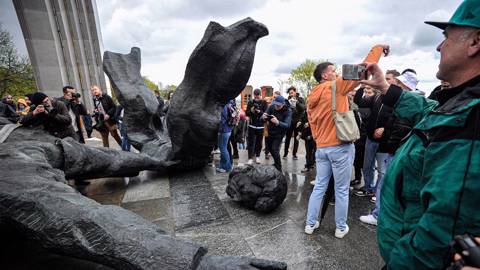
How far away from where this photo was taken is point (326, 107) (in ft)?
8.49

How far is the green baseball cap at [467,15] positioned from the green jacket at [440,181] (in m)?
0.21

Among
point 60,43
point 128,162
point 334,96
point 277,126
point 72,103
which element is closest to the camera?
point 334,96

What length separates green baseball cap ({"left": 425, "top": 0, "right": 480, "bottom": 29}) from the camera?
0.87 metres

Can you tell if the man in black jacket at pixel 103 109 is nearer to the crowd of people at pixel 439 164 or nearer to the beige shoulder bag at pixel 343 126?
the beige shoulder bag at pixel 343 126

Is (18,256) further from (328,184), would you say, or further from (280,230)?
(328,184)

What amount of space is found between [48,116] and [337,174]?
4651mm

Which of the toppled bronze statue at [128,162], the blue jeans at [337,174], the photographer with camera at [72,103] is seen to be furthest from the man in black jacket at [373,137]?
the photographer with camera at [72,103]

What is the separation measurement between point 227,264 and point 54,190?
1646 millimetres

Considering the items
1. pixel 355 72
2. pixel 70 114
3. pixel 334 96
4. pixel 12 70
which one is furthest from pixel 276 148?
pixel 12 70

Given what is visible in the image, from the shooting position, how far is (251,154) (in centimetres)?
612

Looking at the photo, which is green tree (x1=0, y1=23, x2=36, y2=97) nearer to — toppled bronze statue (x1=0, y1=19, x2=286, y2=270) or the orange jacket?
toppled bronze statue (x1=0, y1=19, x2=286, y2=270)

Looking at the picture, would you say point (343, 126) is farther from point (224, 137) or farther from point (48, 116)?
point (48, 116)

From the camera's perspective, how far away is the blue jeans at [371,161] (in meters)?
3.66

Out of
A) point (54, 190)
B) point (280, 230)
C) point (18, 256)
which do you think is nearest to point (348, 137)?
point (280, 230)
